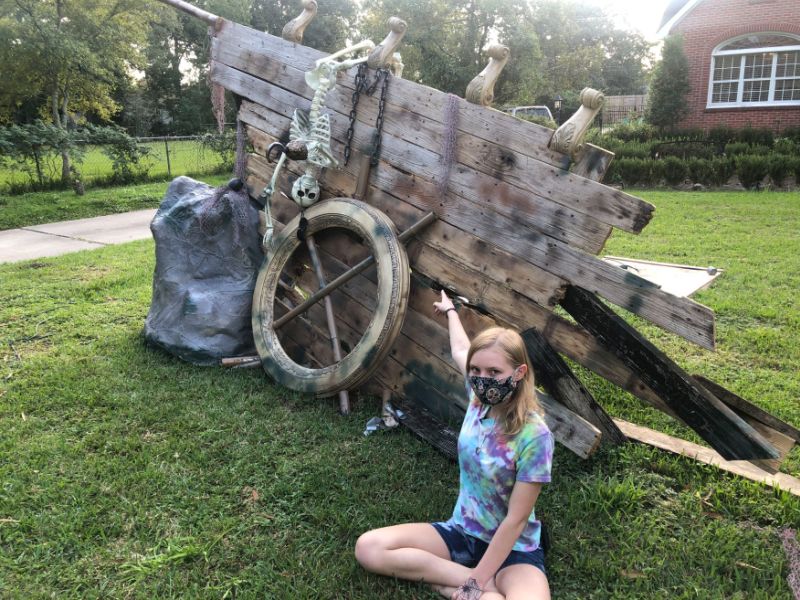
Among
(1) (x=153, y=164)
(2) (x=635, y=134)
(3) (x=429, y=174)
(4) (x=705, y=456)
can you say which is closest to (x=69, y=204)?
(1) (x=153, y=164)

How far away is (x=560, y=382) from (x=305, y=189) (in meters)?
1.94

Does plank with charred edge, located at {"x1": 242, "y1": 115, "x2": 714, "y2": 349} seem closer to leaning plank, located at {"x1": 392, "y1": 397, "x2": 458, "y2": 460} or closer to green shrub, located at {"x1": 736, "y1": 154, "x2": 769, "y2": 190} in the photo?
leaning plank, located at {"x1": 392, "y1": 397, "x2": 458, "y2": 460}

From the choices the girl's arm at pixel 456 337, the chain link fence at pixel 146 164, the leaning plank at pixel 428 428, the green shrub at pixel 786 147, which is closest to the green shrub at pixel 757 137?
the green shrub at pixel 786 147

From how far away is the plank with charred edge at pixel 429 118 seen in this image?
2889 mm

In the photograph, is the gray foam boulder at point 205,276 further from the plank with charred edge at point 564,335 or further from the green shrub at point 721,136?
the green shrub at point 721,136

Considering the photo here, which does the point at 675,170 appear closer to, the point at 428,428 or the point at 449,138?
the point at 449,138

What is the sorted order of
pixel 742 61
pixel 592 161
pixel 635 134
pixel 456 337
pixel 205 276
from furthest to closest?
pixel 742 61 → pixel 635 134 → pixel 205 276 → pixel 592 161 → pixel 456 337

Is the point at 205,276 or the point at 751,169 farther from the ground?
the point at 205,276

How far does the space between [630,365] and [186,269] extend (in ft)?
9.68

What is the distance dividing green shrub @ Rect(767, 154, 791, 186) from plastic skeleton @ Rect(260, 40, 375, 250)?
11278 millimetres

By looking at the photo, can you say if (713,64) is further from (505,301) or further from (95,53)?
(505,301)

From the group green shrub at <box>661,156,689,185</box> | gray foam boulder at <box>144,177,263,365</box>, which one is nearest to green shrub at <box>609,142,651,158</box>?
green shrub at <box>661,156,689,185</box>

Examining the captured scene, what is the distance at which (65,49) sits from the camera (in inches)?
414

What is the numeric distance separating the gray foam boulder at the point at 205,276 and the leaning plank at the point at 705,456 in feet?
8.28
